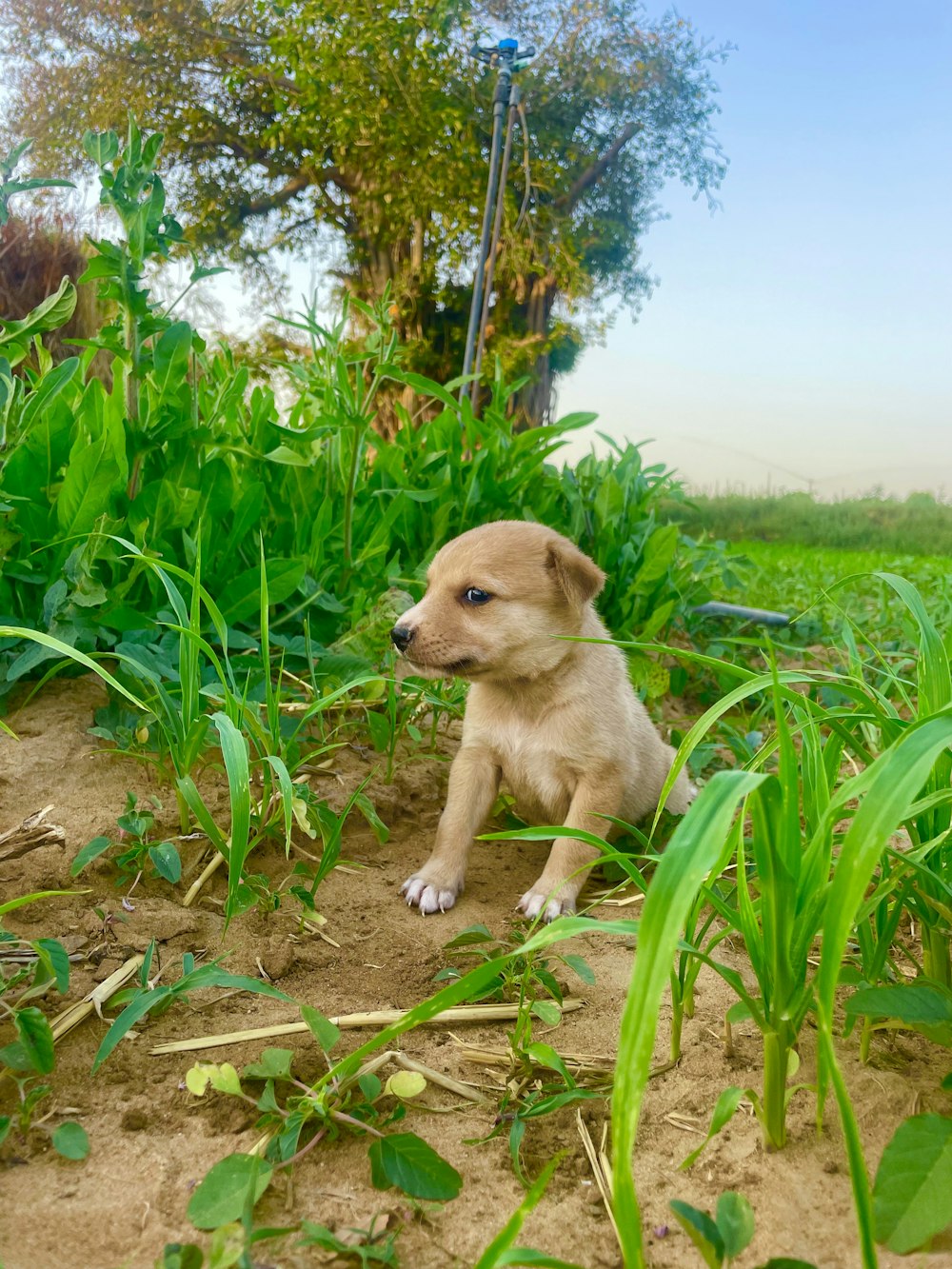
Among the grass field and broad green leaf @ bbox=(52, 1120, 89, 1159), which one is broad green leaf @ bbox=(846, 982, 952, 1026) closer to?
the grass field

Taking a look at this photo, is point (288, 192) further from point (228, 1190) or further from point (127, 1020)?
point (228, 1190)

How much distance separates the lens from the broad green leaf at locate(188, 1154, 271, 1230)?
3.58 ft

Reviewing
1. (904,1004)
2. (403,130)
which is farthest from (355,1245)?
(403,130)

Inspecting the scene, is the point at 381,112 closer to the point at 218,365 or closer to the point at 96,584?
the point at 218,365

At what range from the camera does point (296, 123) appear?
14000 millimetres

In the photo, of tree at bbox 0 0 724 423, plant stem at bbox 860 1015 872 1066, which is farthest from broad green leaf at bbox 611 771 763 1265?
tree at bbox 0 0 724 423

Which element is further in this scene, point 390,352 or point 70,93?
point 70,93

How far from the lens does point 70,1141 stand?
47.6 inches

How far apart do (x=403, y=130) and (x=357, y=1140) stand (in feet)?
46.0

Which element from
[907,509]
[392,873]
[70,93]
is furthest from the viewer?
[70,93]

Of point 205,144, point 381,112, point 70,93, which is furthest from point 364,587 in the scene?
point 70,93

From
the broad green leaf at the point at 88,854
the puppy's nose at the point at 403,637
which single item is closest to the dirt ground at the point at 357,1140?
the broad green leaf at the point at 88,854

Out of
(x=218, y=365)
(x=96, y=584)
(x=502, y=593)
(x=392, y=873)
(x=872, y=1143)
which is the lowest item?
(x=392, y=873)

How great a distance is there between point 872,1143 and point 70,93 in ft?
57.0
